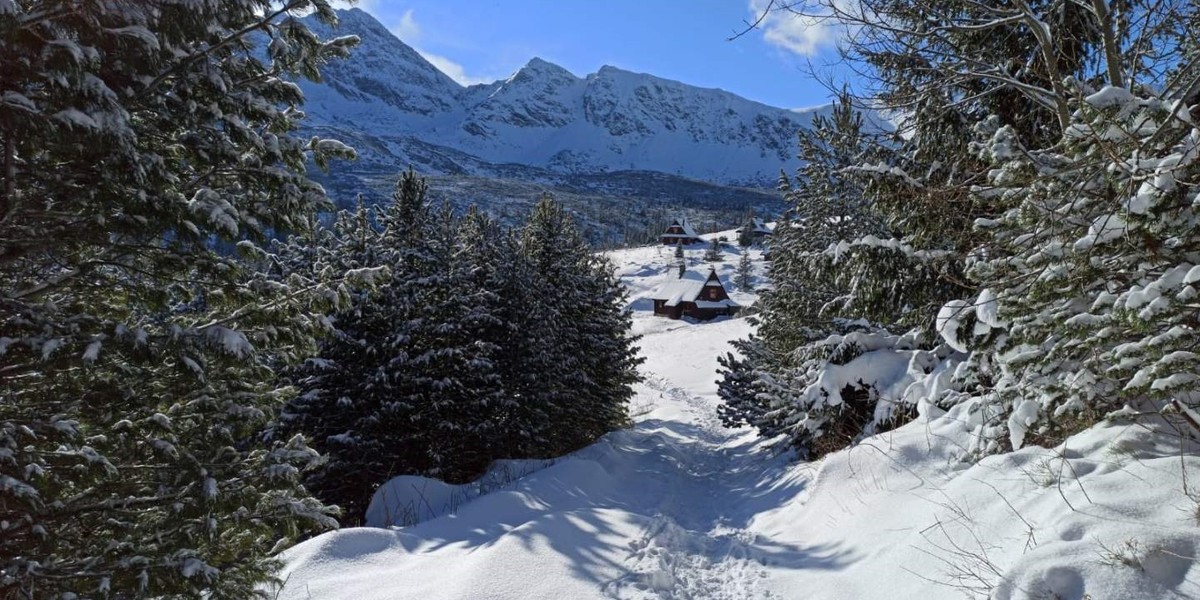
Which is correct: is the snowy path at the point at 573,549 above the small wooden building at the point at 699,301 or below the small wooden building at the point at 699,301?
above

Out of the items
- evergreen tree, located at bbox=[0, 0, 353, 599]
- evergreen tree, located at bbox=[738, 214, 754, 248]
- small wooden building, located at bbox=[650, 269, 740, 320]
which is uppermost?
evergreen tree, located at bbox=[738, 214, 754, 248]

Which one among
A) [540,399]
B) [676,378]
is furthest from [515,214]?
[540,399]

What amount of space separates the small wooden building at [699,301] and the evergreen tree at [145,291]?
6749 cm

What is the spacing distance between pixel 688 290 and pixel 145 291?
229 feet

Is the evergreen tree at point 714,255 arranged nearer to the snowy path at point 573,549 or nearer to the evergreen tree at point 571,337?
the evergreen tree at point 571,337

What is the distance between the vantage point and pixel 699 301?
71062 millimetres

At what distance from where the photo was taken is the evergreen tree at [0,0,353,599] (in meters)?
3.31

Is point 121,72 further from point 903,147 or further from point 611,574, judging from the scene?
point 903,147

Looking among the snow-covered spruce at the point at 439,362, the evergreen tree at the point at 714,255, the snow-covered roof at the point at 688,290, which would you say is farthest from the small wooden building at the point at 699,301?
the snow-covered spruce at the point at 439,362

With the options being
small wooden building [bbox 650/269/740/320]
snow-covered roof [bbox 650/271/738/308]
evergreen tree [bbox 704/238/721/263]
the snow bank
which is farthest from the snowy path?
evergreen tree [bbox 704/238/721/263]

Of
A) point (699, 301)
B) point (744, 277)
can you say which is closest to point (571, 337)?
point (699, 301)

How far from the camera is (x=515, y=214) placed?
603 feet

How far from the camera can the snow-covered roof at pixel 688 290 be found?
234 feet

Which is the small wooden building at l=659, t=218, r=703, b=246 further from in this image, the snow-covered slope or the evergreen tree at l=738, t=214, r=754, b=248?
the snow-covered slope
